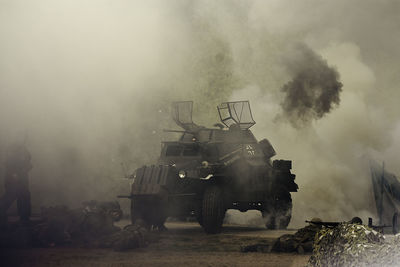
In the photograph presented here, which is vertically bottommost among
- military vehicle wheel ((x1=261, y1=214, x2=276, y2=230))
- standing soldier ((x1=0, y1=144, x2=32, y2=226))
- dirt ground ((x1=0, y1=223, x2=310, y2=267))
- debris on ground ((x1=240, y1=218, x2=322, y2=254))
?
dirt ground ((x1=0, y1=223, x2=310, y2=267))

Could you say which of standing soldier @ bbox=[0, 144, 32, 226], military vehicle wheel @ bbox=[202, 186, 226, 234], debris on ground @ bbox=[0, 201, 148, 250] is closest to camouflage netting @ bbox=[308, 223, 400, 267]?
debris on ground @ bbox=[0, 201, 148, 250]

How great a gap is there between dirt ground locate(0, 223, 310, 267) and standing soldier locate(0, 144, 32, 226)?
2.62 m

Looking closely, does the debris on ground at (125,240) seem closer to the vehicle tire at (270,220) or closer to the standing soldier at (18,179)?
the standing soldier at (18,179)

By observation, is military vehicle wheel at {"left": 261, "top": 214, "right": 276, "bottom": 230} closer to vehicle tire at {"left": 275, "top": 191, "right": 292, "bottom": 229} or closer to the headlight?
vehicle tire at {"left": 275, "top": 191, "right": 292, "bottom": 229}

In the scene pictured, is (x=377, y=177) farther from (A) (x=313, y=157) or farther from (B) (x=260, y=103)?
(B) (x=260, y=103)

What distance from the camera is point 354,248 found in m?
4.70

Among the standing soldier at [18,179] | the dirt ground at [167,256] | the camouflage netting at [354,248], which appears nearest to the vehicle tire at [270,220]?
the dirt ground at [167,256]

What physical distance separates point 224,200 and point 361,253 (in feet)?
26.6

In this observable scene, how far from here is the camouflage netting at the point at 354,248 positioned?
4387 millimetres

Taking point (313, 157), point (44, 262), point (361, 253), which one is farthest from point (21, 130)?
point (313, 157)

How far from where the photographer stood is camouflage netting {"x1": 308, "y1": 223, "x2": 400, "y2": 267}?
439 cm

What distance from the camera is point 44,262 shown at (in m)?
8.36

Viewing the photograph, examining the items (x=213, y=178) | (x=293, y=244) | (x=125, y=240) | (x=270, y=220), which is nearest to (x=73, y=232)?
(x=125, y=240)

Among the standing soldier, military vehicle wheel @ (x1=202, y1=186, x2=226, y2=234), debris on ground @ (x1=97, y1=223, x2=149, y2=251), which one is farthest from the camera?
military vehicle wheel @ (x1=202, y1=186, x2=226, y2=234)
